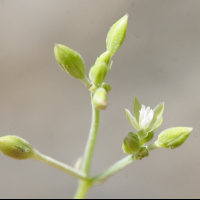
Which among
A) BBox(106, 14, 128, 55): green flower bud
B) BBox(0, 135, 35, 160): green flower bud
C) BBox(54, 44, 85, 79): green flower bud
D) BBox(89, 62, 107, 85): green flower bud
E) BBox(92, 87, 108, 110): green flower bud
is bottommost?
BBox(0, 135, 35, 160): green flower bud

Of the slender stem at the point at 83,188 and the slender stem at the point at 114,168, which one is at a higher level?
the slender stem at the point at 114,168

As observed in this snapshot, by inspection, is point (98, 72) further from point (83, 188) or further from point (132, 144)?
point (83, 188)

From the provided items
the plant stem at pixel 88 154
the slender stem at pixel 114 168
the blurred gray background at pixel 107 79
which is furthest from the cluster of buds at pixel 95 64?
the blurred gray background at pixel 107 79

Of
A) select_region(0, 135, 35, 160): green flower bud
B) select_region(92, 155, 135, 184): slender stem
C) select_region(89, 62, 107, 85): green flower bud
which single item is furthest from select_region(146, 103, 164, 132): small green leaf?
select_region(0, 135, 35, 160): green flower bud

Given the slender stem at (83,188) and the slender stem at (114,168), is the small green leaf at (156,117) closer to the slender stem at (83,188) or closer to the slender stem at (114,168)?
the slender stem at (114,168)

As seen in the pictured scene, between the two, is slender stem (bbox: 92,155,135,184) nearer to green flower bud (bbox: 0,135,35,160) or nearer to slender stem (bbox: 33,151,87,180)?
slender stem (bbox: 33,151,87,180)

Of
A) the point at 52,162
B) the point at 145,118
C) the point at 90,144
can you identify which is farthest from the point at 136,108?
the point at 52,162

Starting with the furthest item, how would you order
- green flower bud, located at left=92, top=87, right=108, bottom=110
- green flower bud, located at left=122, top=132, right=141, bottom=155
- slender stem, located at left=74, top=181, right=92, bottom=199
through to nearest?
slender stem, located at left=74, top=181, right=92, bottom=199 < green flower bud, located at left=122, top=132, right=141, bottom=155 < green flower bud, located at left=92, top=87, right=108, bottom=110
